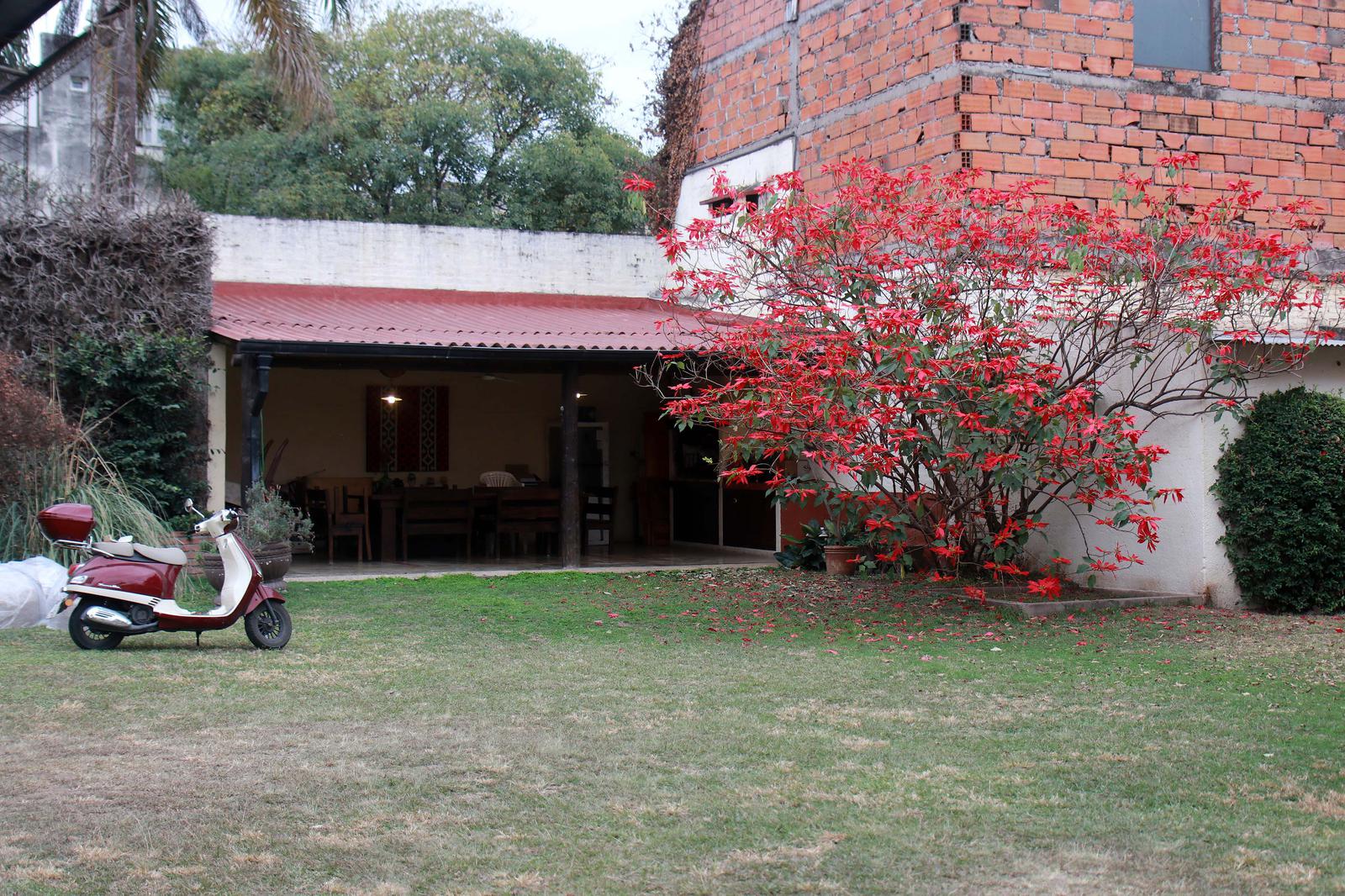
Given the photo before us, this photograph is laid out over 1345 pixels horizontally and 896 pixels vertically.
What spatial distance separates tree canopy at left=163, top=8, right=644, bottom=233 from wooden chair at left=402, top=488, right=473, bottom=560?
475 inches

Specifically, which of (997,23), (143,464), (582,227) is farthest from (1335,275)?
(582,227)

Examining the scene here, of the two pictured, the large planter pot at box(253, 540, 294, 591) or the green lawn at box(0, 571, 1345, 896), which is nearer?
the green lawn at box(0, 571, 1345, 896)

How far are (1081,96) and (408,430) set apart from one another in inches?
347

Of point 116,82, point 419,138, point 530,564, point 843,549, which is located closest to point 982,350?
point 843,549

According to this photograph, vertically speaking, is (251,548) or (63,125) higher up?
(63,125)

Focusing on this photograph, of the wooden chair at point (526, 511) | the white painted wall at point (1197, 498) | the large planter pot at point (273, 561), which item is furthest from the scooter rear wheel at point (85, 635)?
the white painted wall at point (1197, 498)

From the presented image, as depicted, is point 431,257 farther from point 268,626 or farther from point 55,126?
point 268,626

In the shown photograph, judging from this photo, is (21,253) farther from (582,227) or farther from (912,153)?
(582,227)

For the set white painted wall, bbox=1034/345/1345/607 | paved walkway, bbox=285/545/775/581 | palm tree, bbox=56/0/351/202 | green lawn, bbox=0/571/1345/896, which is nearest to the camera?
green lawn, bbox=0/571/1345/896

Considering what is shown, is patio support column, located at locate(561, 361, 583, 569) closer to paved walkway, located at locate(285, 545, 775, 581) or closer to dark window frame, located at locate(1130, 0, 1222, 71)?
paved walkway, located at locate(285, 545, 775, 581)

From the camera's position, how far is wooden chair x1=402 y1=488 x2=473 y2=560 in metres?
13.5

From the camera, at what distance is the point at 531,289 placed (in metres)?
15.9

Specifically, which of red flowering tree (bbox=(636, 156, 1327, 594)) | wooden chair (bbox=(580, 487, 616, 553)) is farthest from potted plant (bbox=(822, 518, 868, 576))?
wooden chair (bbox=(580, 487, 616, 553))

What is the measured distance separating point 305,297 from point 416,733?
390 inches
